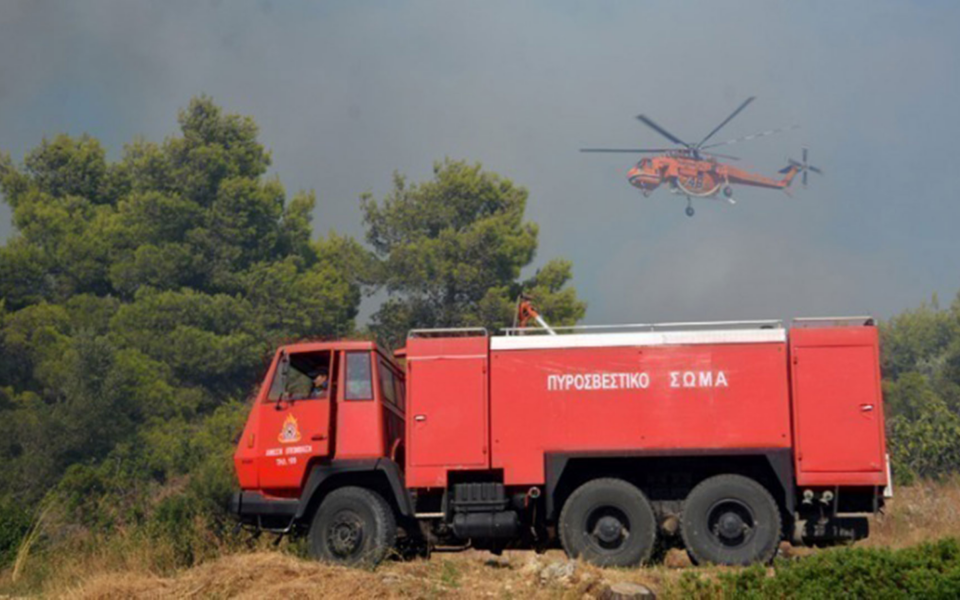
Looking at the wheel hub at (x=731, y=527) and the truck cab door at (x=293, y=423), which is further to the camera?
the truck cab door at (x=293, y=423)

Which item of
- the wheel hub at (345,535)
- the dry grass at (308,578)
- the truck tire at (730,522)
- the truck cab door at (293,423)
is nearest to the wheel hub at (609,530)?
the dry grass at (308,578)

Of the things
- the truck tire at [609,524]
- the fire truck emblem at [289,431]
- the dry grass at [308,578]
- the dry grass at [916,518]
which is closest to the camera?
the dry grass at [308,578]

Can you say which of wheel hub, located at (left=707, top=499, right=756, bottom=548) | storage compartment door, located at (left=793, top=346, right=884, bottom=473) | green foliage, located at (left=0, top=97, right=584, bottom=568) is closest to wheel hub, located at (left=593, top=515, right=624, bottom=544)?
wheel hub, located at (left=707, top=499, right=756, bottom=548)

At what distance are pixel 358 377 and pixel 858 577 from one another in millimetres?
7214

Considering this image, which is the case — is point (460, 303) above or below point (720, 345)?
above

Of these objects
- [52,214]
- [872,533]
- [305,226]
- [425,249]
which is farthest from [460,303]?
[872,533]

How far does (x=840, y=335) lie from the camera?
47.4ft

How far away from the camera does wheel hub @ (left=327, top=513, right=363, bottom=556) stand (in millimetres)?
14875

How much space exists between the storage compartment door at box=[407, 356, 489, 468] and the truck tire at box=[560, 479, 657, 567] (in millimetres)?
1355

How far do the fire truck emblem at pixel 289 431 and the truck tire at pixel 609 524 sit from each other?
143 inches

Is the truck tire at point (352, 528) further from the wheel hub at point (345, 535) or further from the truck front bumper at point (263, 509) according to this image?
the truck front bumper at point (263, 509)

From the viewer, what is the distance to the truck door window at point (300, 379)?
50.7ft

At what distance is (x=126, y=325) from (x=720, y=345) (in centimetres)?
3272

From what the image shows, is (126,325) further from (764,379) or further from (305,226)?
(764,379)
